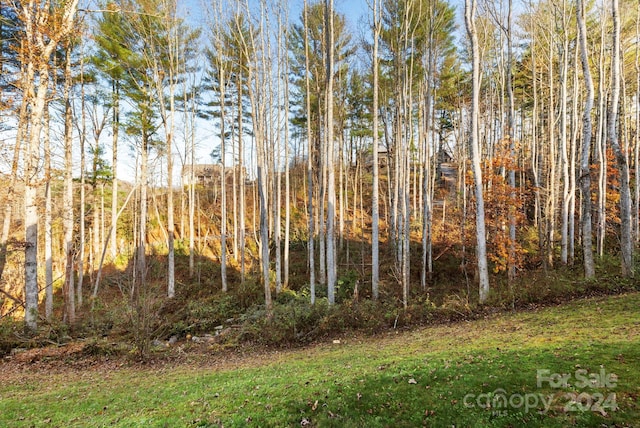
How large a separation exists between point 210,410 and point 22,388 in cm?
477

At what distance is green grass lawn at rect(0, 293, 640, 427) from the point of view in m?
3.11

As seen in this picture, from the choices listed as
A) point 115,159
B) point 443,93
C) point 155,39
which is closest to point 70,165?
point 115,159

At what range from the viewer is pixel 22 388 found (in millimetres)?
5605

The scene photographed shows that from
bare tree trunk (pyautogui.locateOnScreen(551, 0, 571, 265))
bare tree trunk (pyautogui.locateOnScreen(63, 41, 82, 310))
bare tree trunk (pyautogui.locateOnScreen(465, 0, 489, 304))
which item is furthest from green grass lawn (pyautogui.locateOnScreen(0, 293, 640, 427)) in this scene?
bare tree trunk (pyautogui.locateOnScreen(551, 0, 571, 265))

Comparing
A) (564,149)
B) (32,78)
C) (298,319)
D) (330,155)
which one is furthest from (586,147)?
(32,78)

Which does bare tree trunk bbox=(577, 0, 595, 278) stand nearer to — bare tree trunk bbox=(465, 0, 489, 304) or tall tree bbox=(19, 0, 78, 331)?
bare tree trunk bbox=(465, 0, 489, 304)

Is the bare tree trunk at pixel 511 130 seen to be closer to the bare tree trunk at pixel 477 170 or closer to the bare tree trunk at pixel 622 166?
the bare tree trunk at pixel 477 170

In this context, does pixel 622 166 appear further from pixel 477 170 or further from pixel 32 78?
pixel 32 78

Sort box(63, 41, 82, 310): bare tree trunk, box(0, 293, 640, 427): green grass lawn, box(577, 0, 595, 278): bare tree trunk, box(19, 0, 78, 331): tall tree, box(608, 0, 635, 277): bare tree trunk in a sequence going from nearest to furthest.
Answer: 1. box(0, 293, 640, 427): green grass lawn
2. box(19, 0, 78, 331): tall tree
3. box(608, 0, 635, 277): bare tree trunk
4. box(577, 0, 595, 278): bare tree trunk
5. box(63, 41, 82, 310): bare tree trunk

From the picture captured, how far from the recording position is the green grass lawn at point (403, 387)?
3.11 m

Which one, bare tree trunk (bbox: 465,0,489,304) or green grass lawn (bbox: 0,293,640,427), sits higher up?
bare tree trunk (bbox: 465,0,489,304)

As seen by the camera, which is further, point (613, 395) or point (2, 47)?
point (2, 47)

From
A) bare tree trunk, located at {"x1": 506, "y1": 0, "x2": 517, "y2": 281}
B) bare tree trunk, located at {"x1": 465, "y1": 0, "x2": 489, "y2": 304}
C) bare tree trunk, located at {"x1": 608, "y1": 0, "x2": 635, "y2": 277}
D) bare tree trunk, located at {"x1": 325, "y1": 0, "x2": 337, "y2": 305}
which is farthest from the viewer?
bare tree trunk, located at {"x1": 506, "y1": 0, "x2": 517, "y2": 281}

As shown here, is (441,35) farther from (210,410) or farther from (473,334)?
(210,410)
